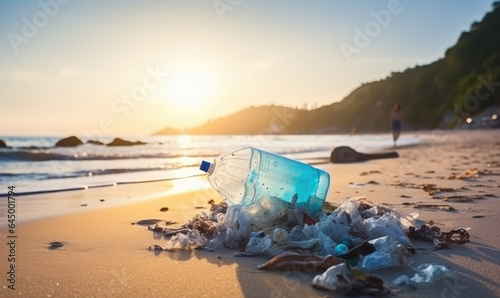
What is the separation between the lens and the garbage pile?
2223 mm

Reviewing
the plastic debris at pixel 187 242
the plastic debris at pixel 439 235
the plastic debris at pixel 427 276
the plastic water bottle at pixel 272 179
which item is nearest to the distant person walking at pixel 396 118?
the plastic water bottle at pixel 272 179

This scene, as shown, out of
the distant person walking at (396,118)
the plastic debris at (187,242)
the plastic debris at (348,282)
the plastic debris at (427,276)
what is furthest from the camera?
the distant person walking at (396,118)

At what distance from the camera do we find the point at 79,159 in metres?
14.7

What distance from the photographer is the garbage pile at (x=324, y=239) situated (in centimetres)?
222

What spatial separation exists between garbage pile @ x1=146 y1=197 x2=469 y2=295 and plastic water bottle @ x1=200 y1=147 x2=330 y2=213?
0.31 meters

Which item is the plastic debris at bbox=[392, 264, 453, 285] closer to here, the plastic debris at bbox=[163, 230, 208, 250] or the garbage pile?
the garbage pile

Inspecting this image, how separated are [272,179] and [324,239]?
1.11 metres

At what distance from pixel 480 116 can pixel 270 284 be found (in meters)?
49.9

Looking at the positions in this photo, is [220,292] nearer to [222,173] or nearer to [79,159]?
[222,173]

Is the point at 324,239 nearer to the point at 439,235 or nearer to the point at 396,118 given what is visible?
the point at 439,235

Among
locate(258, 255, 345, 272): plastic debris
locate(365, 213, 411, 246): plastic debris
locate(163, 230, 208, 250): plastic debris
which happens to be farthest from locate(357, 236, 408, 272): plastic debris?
locate(163, 230, 208, 250): plastic debris

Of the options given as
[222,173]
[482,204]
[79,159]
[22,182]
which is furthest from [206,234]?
[79,159]

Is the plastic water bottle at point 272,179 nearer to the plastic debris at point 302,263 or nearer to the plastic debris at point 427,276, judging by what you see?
the plastic debris at point 302,263

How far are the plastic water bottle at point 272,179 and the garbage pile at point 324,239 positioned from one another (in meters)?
0.31
